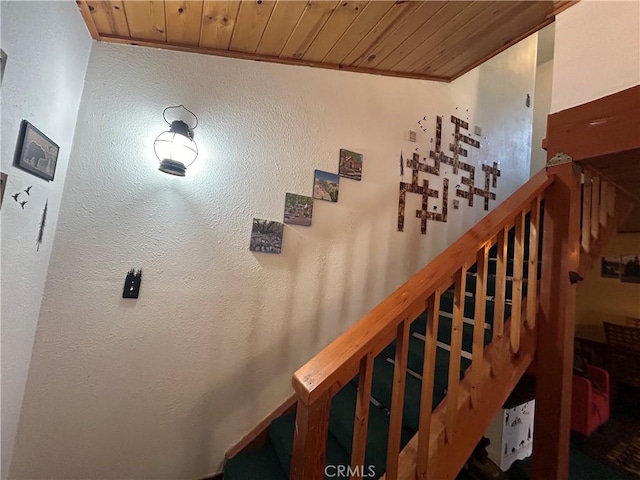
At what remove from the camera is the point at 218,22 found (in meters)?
1.40

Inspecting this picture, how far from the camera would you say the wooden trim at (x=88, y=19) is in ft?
4.05

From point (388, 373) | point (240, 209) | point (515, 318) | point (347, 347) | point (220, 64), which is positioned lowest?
point (388, 373)

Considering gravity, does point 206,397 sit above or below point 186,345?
below

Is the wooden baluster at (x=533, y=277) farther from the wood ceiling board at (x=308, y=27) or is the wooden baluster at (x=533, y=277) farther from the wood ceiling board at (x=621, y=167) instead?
the wood ceiling board at (x=308, y=27)

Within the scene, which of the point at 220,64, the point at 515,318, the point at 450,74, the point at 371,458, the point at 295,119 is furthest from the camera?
the point at 450,74

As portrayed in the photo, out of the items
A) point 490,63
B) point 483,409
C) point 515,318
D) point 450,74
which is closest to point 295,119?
point 450,74

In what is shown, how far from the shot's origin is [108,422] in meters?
1.39

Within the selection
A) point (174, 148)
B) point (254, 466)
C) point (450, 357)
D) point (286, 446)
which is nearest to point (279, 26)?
point (174, 148)

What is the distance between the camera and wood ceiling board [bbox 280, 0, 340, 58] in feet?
4.46

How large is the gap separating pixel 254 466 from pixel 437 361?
3.59 feet

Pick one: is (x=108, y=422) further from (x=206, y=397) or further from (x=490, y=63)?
(x=490, y=63)

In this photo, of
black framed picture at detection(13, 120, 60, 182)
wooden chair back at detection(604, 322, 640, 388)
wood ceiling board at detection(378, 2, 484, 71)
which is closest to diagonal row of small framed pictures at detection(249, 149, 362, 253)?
wood ceiling board at detection(378, 2, 484, 71)

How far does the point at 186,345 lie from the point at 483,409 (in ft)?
4.76

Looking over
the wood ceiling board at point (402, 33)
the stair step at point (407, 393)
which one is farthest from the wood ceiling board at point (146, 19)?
the stair step at point (407, 393)
